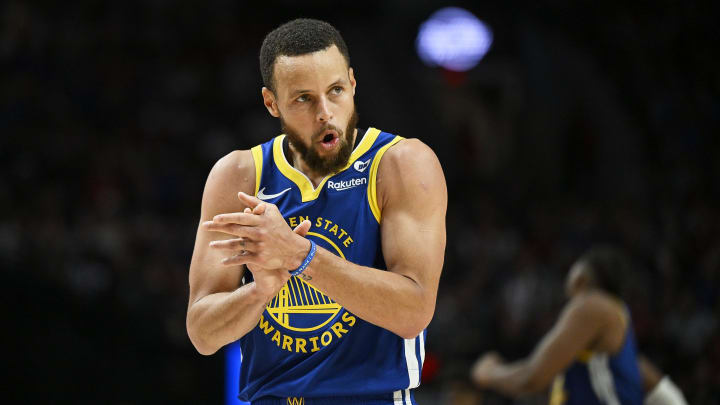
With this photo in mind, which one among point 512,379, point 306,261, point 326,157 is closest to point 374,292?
point 306,261

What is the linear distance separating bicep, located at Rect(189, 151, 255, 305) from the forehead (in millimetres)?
357

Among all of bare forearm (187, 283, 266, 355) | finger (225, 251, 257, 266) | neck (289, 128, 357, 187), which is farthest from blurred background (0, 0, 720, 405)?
finger (225, 251, 257, 266)

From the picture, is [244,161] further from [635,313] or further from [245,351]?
[635,313]

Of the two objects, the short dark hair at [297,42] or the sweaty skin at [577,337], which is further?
the sweaty skin at [577,337]

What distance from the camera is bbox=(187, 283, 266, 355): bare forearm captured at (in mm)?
2615

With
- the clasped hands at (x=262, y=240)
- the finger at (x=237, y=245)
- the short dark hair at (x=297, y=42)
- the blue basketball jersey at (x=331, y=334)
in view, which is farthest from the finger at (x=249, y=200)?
the short dark hair at (x=297, y=42)

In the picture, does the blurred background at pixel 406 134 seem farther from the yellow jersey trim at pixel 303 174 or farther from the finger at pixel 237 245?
the finger at pixel 237 245

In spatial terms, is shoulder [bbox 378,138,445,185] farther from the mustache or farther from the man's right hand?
the man's right hand

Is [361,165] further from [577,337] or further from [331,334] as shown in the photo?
[577,337]

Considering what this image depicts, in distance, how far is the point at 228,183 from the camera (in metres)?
3.03

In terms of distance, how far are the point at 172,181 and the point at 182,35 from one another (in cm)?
313

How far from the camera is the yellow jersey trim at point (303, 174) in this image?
2.93 m

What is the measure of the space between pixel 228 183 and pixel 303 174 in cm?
27

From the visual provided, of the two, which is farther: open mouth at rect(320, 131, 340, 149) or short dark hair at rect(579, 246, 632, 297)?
short dark hair at rect(579, 246, 632, 297)
